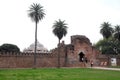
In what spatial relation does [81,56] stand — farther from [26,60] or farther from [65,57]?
Result: [26,60]

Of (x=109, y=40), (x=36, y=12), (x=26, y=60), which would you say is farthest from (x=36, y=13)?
(x=109, y=40)

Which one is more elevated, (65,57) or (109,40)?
(109,40)

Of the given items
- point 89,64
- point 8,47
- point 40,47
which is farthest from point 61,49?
point 40,47

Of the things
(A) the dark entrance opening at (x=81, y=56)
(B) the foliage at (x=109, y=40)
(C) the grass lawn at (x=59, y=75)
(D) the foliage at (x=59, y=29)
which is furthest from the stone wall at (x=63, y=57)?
(C) the grass lawn at (x=59, y=75)

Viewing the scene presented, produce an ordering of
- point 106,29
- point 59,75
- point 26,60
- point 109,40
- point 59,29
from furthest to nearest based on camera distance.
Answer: point 109,40 → point 106,29 → point 59,29 → point 26,60 → point 59,75

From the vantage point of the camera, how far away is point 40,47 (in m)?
95.8

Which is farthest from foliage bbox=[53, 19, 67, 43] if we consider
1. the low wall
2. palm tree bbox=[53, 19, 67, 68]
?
the low wall

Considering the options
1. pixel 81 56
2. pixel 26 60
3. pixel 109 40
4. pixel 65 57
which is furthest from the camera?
pixel 109 40

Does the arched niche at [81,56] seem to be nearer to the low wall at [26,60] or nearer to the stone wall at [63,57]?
the stone wall at [63,57]

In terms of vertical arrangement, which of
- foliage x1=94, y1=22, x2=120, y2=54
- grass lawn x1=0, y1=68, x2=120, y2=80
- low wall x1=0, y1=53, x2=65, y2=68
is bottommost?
grass lawn x1=0, y1=68, x2=120, y2=80

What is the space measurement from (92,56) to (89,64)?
195 cm

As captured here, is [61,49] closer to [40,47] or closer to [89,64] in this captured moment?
[89,64]

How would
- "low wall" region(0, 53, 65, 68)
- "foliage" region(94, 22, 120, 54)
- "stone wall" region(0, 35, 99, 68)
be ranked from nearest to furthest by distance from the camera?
1. "low wall" region(0, 53, 65, 68)
2. "stone wall" region(0, 35, 99, 68)
3. "foliage" region(94, 22, 120, 54)

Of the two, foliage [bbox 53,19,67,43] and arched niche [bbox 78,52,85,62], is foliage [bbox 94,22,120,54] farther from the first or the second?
foliage [bbox 53,19,67,43]
